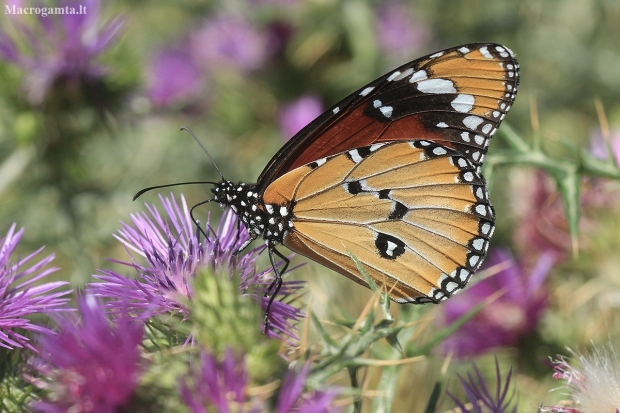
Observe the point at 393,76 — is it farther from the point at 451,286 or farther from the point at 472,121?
the point at 451,286

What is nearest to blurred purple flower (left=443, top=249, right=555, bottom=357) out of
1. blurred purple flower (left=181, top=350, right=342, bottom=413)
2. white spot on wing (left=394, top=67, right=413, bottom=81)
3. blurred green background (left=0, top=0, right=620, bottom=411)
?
blurred green background (left=0, top=0, right=620, bottom=411)

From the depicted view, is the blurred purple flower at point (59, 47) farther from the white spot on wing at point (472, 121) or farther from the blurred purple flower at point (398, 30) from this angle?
the blurred purple flower at point (398, 30)

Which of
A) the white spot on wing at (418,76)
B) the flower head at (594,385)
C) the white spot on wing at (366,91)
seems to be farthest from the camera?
the white spot on wing at (418,76)

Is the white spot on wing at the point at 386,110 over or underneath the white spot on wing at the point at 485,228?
over

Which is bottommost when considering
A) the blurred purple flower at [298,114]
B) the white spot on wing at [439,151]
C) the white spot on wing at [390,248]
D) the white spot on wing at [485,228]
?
the white spot on wing at [485,228]

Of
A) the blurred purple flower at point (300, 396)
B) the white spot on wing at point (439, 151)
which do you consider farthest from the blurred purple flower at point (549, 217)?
the blurred purple flower at point (300, 396)

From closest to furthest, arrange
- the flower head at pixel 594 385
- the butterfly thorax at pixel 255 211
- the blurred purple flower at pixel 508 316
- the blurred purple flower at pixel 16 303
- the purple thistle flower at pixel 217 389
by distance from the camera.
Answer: the purple thistle flower at pixel 217 389, the flower head at pixel 594 385, the blurred purple flower at pixel 16 303, the butterfly thorax at pixel 255 211, the blurred purple flower at pixel 508 316

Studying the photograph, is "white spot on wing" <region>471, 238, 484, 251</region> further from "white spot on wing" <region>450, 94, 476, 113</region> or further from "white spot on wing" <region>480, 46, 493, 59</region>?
"white spot on wing" <region>480, 46, 493, 59</region>
